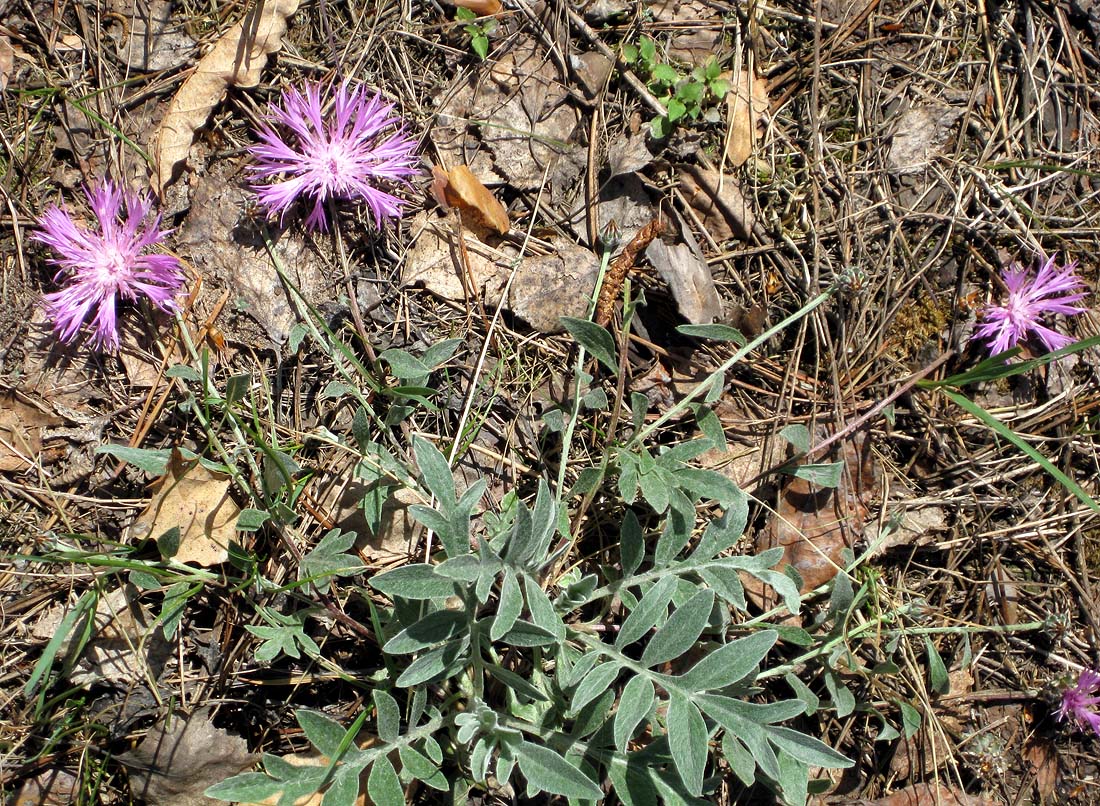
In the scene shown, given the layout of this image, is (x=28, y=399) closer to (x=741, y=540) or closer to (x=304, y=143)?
(x=304, y=143)

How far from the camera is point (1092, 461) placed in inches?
105

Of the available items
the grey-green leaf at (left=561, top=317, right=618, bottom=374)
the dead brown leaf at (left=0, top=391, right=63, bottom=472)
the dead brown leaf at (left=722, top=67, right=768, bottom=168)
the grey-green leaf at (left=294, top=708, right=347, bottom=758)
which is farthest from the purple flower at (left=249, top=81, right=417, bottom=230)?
the grey-green leaf at (left=294, top=708, right=347, bottom=758)

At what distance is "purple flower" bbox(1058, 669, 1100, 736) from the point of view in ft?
8.21

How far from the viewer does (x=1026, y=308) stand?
260cm

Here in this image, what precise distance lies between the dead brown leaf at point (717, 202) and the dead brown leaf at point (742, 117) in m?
0.08

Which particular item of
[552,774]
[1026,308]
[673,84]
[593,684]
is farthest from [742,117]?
[552,774]

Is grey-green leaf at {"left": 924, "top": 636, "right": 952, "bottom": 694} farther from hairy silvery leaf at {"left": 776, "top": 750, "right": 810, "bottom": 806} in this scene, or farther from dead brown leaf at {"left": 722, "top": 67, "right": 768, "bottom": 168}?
dead brown leaf at {"left": 722, "top": 67, "right": 768, "bottom": 168}

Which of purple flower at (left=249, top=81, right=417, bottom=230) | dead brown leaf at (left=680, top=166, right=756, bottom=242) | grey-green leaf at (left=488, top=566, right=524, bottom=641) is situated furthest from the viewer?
dead brown leaf at (left=680, top=166, right=756, bottom=242)

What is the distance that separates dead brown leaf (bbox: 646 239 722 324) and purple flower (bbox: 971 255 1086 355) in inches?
36.5

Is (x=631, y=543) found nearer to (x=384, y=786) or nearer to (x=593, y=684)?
(x=593, y=684)

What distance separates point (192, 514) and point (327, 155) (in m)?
1.14

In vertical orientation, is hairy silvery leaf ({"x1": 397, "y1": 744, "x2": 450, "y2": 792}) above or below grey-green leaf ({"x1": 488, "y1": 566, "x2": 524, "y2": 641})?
below

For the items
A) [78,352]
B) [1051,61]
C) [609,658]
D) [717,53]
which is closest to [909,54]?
[1051,61]

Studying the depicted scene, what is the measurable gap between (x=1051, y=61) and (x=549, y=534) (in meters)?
2.49
